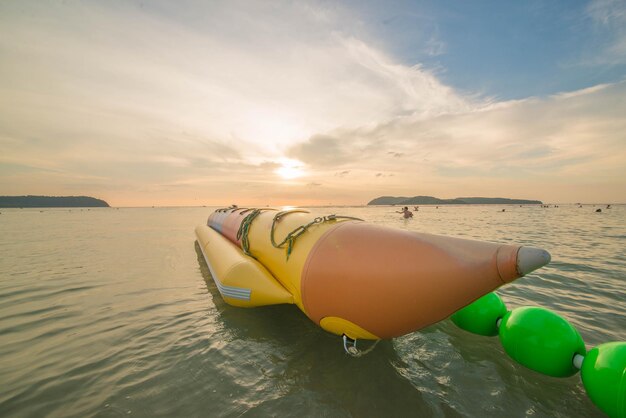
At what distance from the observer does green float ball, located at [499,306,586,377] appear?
9.49 feet

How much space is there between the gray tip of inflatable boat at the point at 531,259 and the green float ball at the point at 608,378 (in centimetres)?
123

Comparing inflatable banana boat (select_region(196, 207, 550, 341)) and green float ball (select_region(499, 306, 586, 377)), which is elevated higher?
inflatable banana boat (select_region(196, 207, 550, 341))

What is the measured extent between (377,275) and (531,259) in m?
1.27

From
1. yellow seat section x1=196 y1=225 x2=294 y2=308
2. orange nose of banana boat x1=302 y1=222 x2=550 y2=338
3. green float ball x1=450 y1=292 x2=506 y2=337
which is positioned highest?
orange nose of banana boat x1=302 y1=222 x2=550 y2=338

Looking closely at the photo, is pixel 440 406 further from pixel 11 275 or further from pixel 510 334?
pixel 11 275

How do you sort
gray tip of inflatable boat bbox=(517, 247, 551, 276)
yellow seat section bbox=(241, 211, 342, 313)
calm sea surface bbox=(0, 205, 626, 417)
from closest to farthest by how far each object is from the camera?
gray tip of inflatable boat bbox=(517, 247, 551, 276)
calm sea surface bbox=(0, 205, 626, 417)
yellow seat section bbox=(241, 211, 342, 313)

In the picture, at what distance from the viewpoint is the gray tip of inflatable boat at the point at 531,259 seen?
7.03 ft

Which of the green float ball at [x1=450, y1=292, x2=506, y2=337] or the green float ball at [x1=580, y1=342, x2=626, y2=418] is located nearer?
the green float ball at [x1=580, y1=342, x2=626, y2=418]

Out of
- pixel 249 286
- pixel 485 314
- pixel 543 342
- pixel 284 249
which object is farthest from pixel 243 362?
pixel 543 342

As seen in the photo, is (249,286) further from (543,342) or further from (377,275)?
(543,342)

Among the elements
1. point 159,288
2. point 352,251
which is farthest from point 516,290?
point 159,288

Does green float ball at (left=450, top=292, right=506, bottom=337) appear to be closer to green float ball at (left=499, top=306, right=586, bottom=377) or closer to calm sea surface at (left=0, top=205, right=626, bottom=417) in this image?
calm sea surface at (left=0, top=205, right=626, bottom=417)

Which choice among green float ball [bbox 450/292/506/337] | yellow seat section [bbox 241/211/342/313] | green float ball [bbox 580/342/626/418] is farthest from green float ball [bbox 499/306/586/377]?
yellow seat section [bbox 241/211/342/313]

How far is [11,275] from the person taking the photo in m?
7.86
